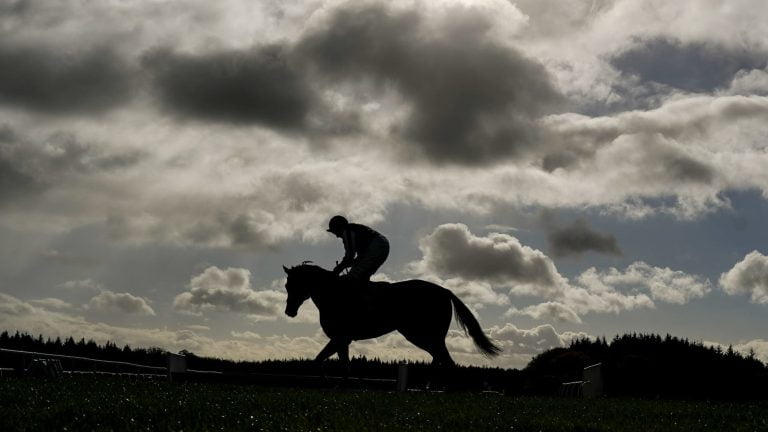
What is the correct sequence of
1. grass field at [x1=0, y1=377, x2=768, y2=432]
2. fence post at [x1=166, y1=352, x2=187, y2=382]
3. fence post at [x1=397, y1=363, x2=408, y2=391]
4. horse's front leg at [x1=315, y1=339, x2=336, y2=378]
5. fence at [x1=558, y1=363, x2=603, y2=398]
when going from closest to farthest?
1. grass field at [x1=0, y1=377, x2=768, y2=432]
2. horse's front leg at [x1=315, y1=339, x2=336, y2=378]
3. fence post at [x1=397, y1=363, x2=408, y2=391]
4. fence at [x1=558, y1=363, x2=603, y2=398]
5. fence post at [x1=166, y1=352, x2=187, y2=382]

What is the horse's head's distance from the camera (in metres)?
17.8

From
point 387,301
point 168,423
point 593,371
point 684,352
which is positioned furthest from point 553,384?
point 168,423

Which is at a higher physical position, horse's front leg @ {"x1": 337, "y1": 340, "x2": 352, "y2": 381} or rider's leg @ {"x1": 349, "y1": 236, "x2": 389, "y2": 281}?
rider's leg @ {"x1": 349, "y1": 236, "x2": 389, "y2": 281}

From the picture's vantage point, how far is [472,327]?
18891mm

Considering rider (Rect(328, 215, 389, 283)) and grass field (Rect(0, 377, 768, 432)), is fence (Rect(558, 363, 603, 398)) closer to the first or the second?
rider (Rect(328, 215, 389, 283))

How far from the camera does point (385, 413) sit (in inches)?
393

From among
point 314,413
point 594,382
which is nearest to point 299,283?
point 594,382

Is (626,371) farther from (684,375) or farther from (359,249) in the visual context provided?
(359,249)

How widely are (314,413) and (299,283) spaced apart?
8520mm

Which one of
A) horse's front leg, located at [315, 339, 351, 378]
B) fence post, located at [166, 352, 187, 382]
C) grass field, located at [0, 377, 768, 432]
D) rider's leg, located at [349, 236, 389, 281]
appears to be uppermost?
rider's leg, located at [349, 236, 389, 281]

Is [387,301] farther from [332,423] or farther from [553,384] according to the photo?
[553,384]

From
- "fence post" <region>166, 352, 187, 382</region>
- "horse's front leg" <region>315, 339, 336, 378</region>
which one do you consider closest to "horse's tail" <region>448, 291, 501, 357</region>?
"horse's front leg" <region>315, 339, 336, 378</region>

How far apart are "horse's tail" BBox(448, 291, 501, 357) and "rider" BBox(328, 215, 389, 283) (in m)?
2.11

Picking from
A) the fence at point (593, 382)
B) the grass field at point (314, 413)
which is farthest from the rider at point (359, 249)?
the fence at point (593, 382)
